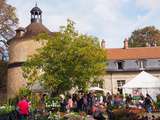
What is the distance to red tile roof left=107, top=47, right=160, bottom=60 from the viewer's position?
54.5 meters

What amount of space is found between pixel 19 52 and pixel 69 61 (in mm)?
16508

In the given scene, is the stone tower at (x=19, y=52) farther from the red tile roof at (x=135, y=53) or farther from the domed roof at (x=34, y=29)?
the red tile roof at (x=135, y=53)

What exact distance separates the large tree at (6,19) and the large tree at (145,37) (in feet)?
73.0

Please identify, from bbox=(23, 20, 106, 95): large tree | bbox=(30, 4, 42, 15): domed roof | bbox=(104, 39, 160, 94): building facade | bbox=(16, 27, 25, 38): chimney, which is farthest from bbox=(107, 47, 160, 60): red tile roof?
bbox=(23, 20, 106, 95): large tree

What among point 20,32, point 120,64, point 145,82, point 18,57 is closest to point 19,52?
point 18,57

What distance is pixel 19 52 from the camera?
52.2 meters

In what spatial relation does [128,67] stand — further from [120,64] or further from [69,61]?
[69,61]

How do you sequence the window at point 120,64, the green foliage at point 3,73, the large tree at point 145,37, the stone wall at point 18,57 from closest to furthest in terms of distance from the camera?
the stone wall at point 18,57
the window at point 120,64
the green foliage at point 3,73
the large tree at point 145,37

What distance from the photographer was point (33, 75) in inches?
1622

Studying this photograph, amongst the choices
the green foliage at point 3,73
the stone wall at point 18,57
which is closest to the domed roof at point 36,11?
the stone wall at point 18,57

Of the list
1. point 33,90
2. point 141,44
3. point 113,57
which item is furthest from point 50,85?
point 141,44

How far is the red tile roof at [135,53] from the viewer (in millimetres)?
54500

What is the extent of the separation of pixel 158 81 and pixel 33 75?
47.8 ft

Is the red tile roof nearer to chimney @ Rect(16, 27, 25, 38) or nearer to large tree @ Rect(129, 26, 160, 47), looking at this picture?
large tree @ Rect(129, 26, 160, 47)
